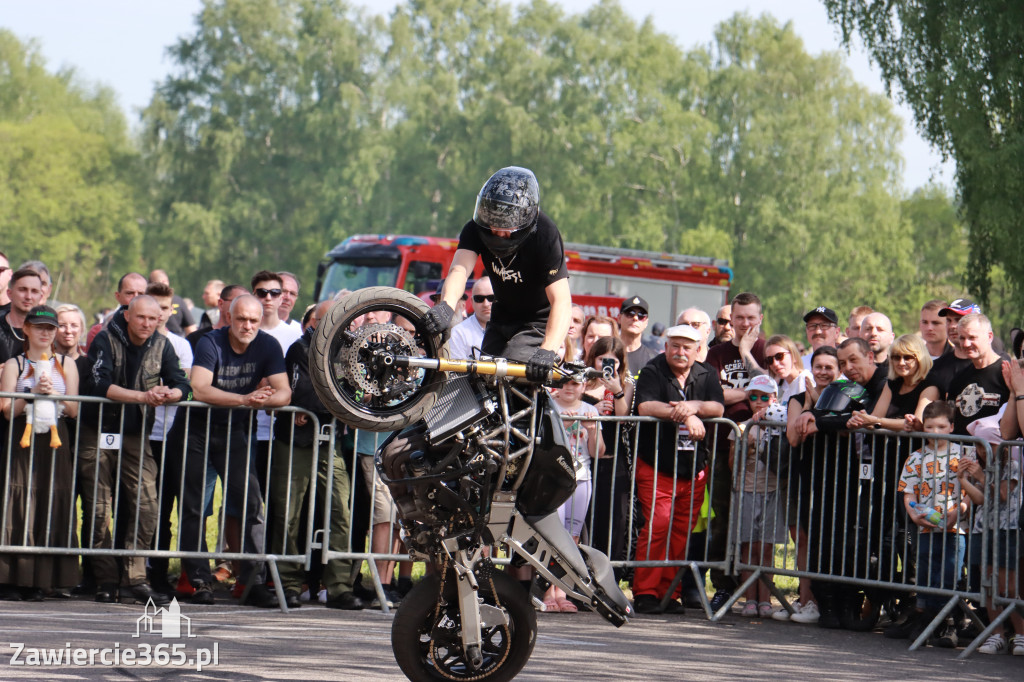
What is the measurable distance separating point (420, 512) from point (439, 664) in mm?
660

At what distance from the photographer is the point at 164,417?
29.6 feet

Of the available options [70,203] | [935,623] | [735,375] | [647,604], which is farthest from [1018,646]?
[70,203]

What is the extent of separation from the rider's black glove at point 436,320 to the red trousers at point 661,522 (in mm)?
4069

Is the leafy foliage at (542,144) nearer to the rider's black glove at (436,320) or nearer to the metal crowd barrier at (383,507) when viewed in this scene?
the metal crowd barrier at (383,507)

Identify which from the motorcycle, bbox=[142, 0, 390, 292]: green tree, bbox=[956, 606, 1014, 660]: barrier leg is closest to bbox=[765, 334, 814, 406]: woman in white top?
bbox=[956, 606, 1014, 660]: barrier leg

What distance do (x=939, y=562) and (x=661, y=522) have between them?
1966mm

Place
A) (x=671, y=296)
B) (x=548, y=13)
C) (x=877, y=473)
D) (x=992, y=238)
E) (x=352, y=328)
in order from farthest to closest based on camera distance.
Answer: (x=548, y=13) → (x=671, y=296) → (x=992, y=238) → (x=877, y=473) → (x=352, y=328)

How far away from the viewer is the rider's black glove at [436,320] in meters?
5.65

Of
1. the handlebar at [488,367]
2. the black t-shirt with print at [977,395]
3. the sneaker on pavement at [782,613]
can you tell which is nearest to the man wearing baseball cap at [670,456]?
the sneaker on pavement at [782,613]

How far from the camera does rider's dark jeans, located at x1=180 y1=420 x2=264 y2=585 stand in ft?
29.0

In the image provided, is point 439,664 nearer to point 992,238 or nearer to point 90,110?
point 992,238

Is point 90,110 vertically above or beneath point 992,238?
above

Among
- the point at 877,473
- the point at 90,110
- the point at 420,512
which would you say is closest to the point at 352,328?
the point at 420,512

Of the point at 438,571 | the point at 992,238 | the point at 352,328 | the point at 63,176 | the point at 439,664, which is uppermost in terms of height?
the point at 63,176
